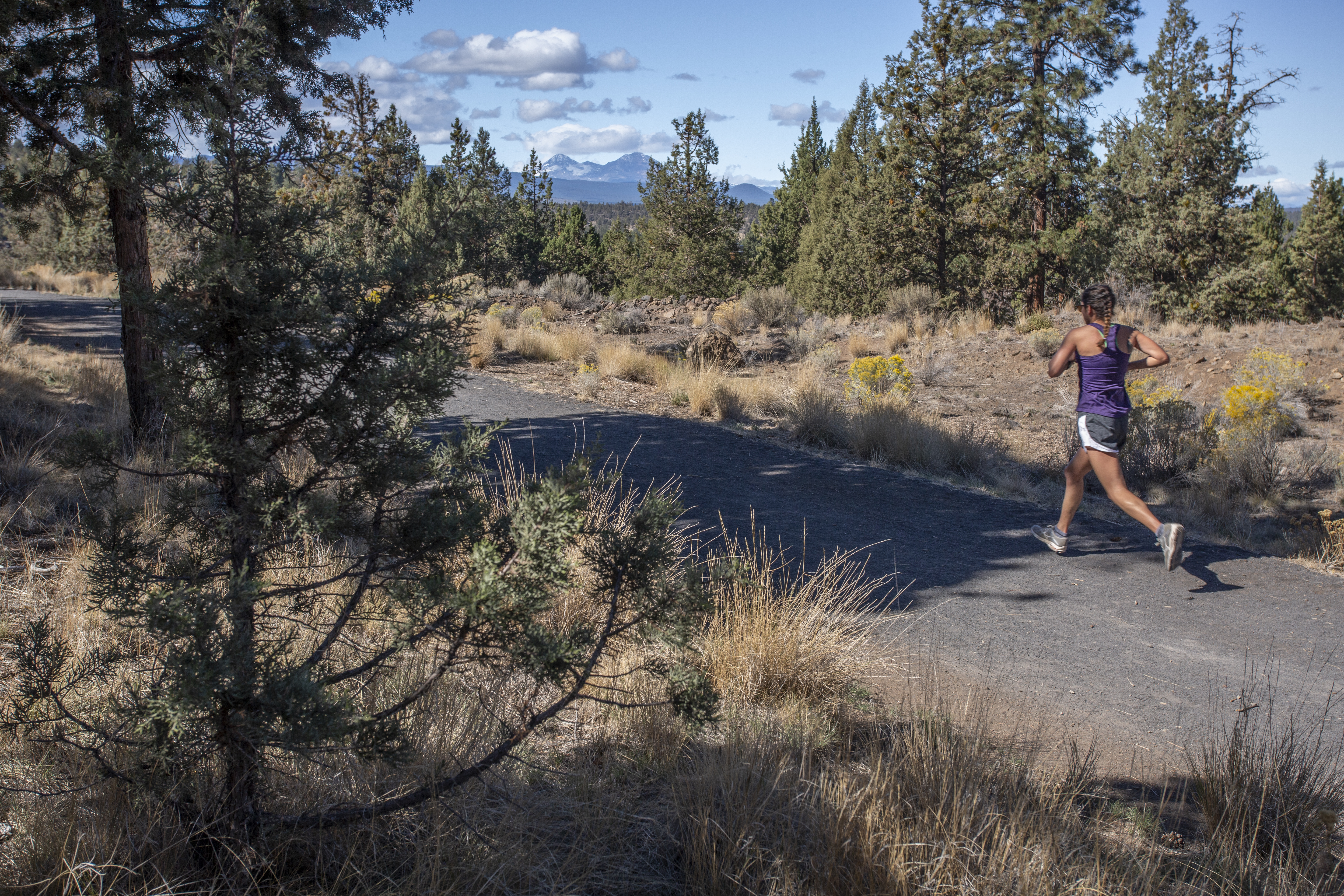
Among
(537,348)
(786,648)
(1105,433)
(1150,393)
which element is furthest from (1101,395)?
(537,348)

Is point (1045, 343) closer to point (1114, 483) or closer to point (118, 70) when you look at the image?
point (1114, 483)

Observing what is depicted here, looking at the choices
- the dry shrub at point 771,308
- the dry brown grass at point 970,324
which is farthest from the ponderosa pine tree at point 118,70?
the dry shrub at point 771,308

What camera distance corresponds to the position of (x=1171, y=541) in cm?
531

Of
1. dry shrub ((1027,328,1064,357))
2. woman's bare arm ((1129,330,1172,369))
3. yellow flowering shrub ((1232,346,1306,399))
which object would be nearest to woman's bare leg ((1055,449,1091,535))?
woman's bare arm ((1129,330,1172,369))

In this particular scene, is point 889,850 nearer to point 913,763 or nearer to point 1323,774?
point 913,763

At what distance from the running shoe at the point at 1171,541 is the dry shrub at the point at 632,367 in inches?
296

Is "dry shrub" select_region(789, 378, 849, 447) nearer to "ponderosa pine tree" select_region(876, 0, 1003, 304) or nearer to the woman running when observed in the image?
the woman running

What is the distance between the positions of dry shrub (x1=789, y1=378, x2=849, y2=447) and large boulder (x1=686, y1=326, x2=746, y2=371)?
351 centimetres

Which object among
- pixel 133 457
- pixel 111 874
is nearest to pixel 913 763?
pixel 111 874

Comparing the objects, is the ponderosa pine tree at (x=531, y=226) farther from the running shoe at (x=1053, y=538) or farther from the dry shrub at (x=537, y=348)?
the running shoe at (x=1053, y=538)

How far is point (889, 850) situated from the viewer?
2227mm

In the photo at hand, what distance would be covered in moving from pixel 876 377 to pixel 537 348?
611 cm

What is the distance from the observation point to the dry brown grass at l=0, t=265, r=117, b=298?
82.4 feet

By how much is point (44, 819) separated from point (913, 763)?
92.1 inches
